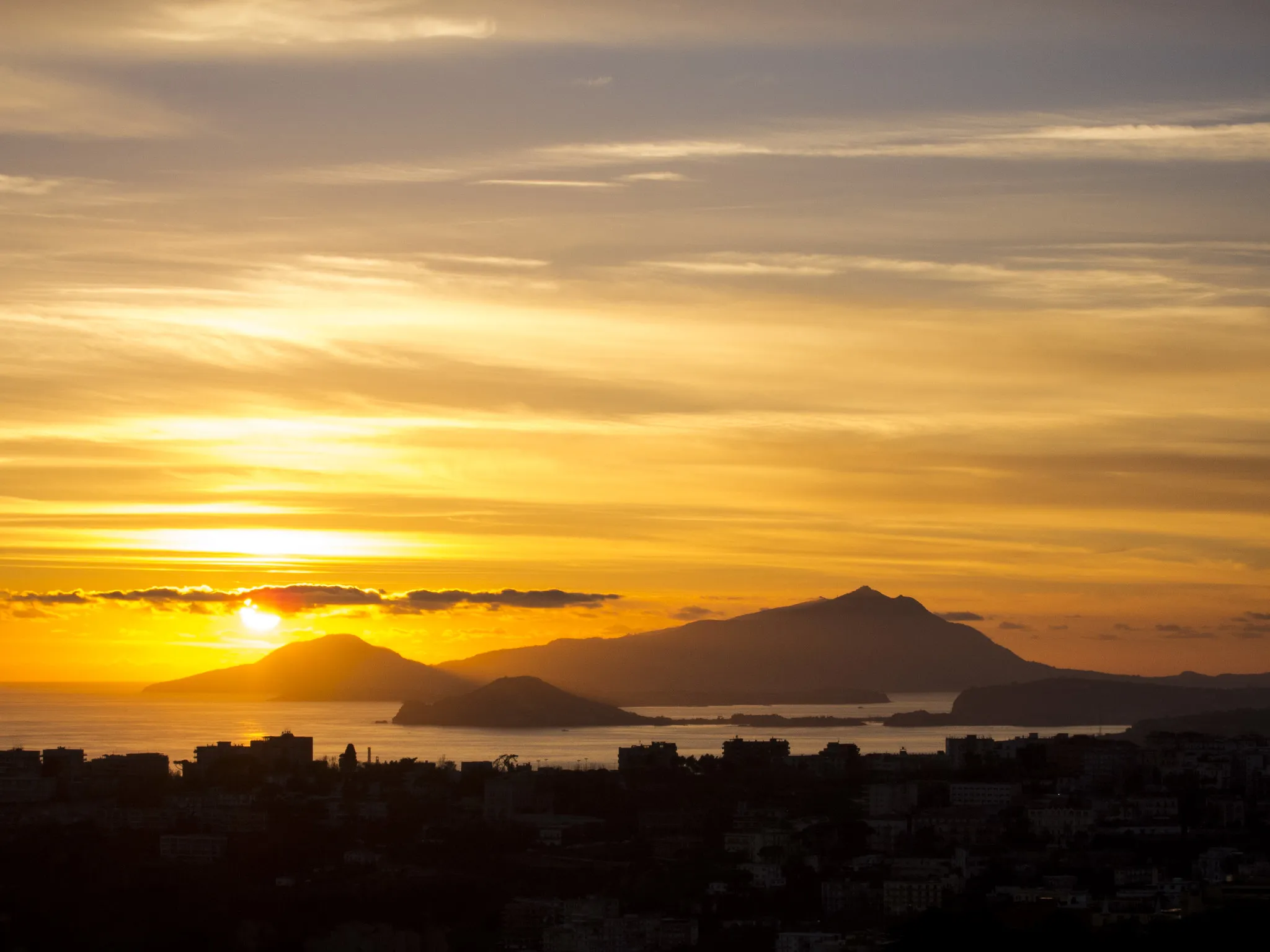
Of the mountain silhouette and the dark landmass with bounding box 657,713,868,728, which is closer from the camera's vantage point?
the dark landmass with bounding box 657,713,868,728

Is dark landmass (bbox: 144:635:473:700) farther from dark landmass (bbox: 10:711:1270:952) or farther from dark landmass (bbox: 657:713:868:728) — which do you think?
dark landmass (bbox: 10:711:1270:952)

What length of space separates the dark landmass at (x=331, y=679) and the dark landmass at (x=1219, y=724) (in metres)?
83.1

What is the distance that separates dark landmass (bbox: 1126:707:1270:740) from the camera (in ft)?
247

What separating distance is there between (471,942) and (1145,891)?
1147 centimetres

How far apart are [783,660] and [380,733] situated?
83.0 metres

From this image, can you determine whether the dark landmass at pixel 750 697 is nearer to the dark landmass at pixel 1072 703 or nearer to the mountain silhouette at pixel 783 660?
the mountain silhouette at pixel 783 660

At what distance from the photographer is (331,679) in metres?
169

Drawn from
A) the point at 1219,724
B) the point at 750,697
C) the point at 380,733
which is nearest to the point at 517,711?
the point at 380,733

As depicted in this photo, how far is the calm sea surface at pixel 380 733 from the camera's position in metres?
79.3

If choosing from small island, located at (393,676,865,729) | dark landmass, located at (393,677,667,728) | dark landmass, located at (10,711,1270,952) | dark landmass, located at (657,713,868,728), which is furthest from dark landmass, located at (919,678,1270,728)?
dark landmass, located at (10,711,1270,952)

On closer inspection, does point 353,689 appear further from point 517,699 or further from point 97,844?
point 97,844

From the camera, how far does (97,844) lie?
129ft

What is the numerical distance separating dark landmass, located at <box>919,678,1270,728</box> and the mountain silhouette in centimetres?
4460

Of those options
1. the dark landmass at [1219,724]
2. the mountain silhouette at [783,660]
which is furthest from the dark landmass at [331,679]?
the dark landmass at [1219,724]
